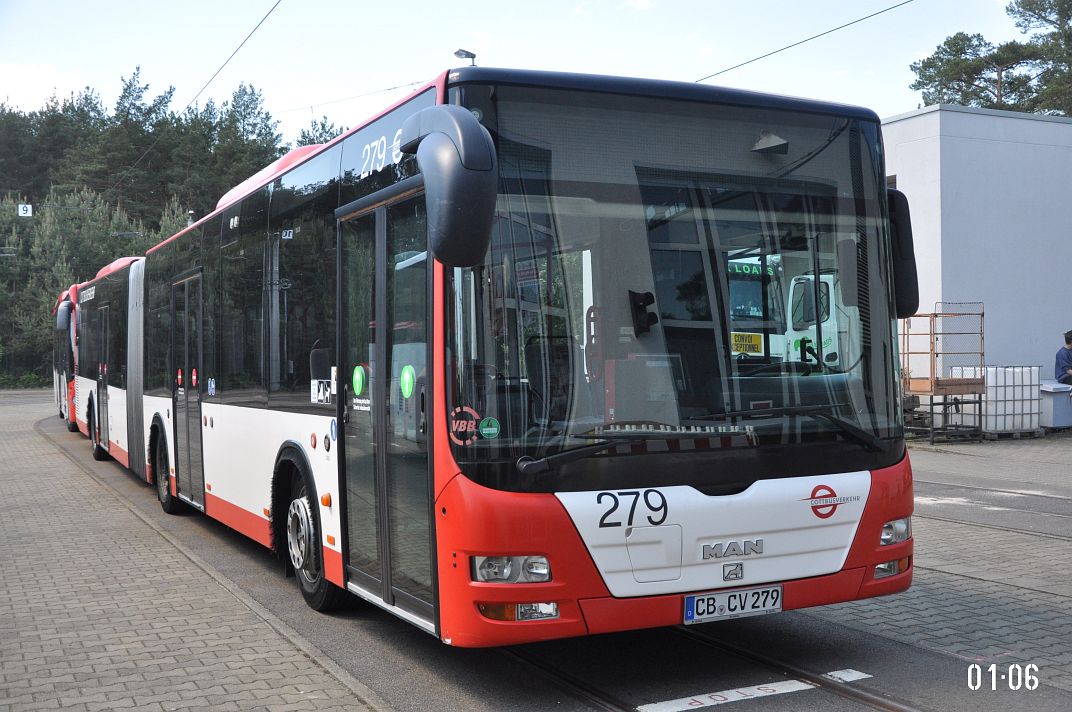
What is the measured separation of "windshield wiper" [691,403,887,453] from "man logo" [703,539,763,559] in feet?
1.92

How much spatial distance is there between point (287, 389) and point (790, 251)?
374 centimetres

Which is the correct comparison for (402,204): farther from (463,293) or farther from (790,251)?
(790,251)

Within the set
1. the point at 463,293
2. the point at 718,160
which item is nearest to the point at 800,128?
the point at 718,160

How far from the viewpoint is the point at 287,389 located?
7.80 metres

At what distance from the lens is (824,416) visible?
5.57m

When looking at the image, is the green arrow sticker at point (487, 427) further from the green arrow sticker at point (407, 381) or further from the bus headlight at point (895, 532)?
the bus headlight at point (895, 532)

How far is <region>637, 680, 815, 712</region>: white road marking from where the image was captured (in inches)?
204

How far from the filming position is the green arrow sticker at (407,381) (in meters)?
5.57

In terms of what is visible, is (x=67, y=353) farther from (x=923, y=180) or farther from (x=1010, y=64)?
(x=1010, y=64)

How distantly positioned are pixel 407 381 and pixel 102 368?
538 inches

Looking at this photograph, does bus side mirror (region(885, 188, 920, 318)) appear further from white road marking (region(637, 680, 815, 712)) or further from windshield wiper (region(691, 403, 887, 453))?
white road marking (region(637, 680, 815, 712))

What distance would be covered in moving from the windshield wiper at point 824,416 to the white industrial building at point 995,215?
18.5 m

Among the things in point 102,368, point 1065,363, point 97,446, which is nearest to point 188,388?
point 102,368

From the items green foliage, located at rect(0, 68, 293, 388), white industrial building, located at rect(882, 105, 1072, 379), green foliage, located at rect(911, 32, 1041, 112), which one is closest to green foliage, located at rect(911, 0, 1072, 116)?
green foliage, located at rect(911, 32, 1041, 112)
